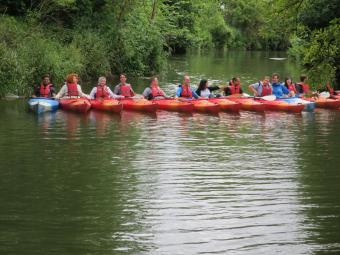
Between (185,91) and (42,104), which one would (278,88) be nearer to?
(185,91)

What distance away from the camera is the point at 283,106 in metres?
20.4

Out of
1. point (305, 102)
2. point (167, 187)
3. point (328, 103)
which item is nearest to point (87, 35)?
point (305, 102)

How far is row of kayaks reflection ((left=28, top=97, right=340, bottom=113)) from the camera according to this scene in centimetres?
1911

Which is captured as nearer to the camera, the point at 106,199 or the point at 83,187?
the point at 106,199

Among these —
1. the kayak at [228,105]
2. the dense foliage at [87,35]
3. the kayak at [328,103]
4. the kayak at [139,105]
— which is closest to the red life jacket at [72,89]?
the kayak at [139,105]

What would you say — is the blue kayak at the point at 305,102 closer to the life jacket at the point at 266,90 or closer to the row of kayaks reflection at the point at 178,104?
the row of kayaks reflection at the point at 178,104

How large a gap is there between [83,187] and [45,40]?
15842 mm

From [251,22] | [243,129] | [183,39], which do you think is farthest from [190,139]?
[251,22]

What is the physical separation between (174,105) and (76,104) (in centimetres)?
279

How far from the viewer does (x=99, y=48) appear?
28391 millimetres

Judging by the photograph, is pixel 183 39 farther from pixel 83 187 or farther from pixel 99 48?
pixel 83 187

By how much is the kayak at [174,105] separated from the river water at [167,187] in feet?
5.96

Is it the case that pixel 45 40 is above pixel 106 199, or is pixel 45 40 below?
above

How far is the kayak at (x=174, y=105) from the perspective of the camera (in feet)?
64.7
